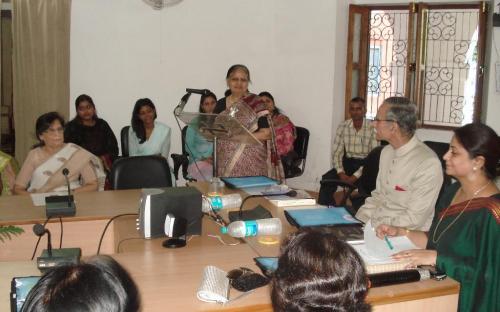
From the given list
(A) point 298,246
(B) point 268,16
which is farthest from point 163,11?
(A) point 298,246

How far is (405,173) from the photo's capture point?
292cm

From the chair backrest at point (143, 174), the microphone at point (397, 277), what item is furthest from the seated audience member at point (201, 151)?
the microphone at point (397, 277)

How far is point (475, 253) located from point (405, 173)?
78 cm

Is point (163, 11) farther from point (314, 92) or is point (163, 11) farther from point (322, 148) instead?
point (322, 148)

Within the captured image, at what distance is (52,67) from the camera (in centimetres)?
549

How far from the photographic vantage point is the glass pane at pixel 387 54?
575 centimetres

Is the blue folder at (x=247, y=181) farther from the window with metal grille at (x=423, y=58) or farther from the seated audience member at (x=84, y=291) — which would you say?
the window with metal grille at (x=423, y=58)

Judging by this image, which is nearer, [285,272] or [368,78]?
[285,272]

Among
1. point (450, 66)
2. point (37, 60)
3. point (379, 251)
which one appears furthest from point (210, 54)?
point (379, 251)

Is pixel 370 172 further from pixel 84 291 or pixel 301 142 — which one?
pixel 84 291

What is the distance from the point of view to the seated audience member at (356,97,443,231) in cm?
283

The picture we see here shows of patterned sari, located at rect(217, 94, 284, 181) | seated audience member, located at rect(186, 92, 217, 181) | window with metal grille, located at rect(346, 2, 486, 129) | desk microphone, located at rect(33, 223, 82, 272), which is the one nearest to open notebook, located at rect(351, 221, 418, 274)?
desk microphone, located at rect(33, 223, 82, 272)

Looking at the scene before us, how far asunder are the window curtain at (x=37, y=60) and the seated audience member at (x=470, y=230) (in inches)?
161

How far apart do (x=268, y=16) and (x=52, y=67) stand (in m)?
2.32
